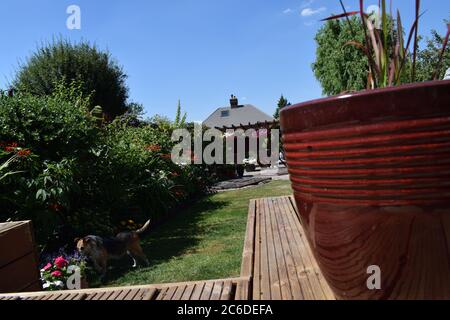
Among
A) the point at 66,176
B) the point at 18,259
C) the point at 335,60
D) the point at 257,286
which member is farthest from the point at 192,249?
the point at 335,60

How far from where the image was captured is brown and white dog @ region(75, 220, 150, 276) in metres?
3.74

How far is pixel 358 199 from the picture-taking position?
30.1 inches

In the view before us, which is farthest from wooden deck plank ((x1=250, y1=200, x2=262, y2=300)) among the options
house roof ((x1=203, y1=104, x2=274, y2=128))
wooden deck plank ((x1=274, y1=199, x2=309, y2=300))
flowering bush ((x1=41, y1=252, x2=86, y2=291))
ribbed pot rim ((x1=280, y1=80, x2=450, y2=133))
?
house roof ((x1=203, y1=104, x2=274, y2=128))

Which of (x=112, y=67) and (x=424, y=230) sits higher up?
(x=112, y=67)

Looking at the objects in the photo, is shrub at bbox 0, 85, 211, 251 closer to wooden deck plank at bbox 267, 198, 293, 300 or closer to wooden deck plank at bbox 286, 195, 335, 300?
wooden deck plank at bbox 267, 198, 293, 300

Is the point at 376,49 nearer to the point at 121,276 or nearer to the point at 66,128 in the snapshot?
the point at 121,276

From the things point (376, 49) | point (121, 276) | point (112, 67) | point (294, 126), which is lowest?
point (121, 276)

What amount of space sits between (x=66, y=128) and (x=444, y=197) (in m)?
4.70

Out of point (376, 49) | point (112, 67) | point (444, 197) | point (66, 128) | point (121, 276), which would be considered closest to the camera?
point (444, 197)

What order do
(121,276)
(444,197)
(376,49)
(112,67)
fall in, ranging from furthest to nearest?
(112,67) < (121,276) < (376,49) < (444,197)

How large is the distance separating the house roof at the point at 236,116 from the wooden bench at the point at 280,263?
34586 mm

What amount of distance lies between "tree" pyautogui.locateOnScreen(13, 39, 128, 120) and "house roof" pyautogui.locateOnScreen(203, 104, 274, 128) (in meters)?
22.3

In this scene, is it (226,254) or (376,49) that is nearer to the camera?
(376,49)
